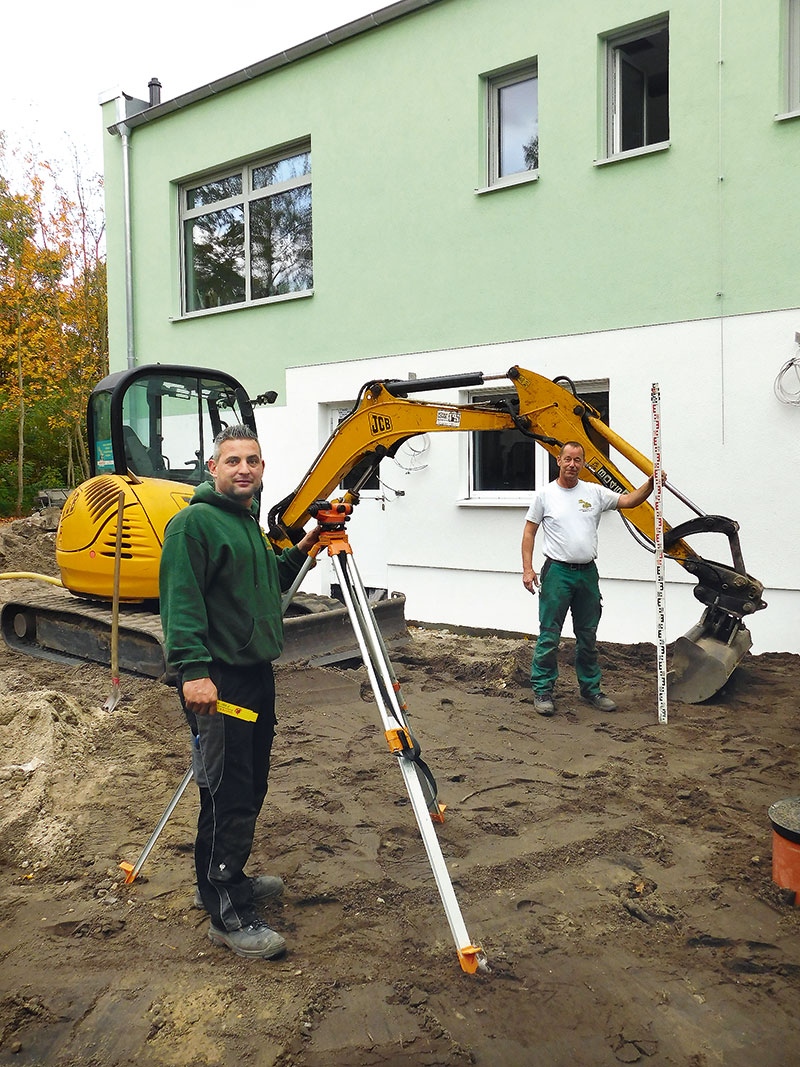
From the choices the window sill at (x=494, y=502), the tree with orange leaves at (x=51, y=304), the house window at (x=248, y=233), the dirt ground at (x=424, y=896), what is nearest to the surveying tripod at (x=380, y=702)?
the dirt ground at (x=424, y=896)

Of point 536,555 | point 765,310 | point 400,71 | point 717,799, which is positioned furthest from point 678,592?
point 400,71

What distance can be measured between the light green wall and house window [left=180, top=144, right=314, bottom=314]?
29cm

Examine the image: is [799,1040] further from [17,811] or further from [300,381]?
[300,381]

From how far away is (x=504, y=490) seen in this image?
380 inches

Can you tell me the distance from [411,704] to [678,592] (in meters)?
2.86

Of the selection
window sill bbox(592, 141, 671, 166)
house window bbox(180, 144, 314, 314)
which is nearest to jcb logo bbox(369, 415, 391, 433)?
window sill bbox(592, 141, 671, 166)

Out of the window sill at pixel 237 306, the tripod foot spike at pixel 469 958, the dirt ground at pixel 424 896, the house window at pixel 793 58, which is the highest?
the house window at pixel 793 58

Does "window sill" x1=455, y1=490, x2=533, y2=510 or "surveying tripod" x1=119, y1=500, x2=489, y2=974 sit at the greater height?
"window sill" x1=455, y1=490, x2=533, y2=510

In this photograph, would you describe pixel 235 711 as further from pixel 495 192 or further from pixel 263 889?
pixel 495 192

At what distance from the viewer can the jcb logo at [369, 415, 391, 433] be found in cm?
665

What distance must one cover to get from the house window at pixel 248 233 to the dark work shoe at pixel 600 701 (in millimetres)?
6693

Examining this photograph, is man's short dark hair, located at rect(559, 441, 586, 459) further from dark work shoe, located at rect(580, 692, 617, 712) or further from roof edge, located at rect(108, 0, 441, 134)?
roof edge, located at rect(108, 0, 441, 134)

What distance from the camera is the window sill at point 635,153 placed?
8234 mm

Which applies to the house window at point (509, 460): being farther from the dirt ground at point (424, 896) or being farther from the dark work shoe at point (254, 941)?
the dark work shoe at point (254, 941)
